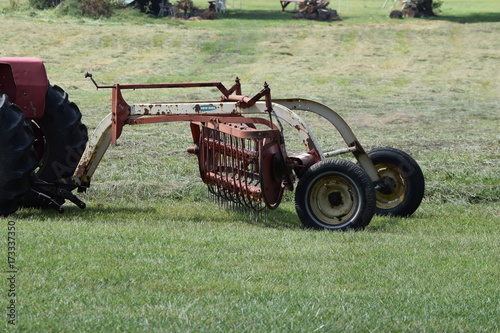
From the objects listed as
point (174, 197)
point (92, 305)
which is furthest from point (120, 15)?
point (92, 305)

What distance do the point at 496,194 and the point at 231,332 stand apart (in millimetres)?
6366

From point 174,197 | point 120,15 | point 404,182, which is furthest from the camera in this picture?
point 120,15

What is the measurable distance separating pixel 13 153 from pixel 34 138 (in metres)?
0.39

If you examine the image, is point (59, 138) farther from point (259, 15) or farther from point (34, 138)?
point (259, 15)

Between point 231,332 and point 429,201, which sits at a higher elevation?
point 231,332

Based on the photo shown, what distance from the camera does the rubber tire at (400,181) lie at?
30.2 ft

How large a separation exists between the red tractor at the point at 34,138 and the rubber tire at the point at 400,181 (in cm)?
322

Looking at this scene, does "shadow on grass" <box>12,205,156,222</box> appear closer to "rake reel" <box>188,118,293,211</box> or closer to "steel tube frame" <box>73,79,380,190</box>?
"steel tube frame" <box>73,79,380,190</box>

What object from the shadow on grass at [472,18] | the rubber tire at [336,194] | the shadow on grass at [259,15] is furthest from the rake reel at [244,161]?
the shadow on grass at [259,15]

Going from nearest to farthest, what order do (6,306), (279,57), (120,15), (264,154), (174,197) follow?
(6,306) < (264,154) < (174,197) < (279,57) < (120,15)

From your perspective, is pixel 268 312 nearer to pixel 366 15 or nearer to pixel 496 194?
pixel 496 194

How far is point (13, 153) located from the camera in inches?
314

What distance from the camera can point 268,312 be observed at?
5.09 m

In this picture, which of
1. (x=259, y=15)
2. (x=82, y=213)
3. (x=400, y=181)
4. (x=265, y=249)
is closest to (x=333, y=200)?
(x=400, y=181)
